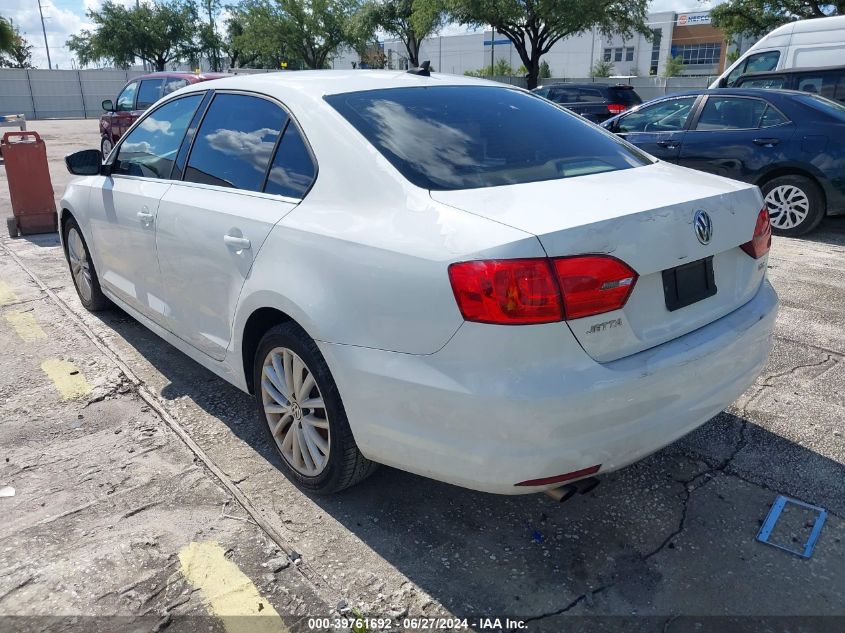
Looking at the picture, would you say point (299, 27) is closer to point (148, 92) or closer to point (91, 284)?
point (148, 92)

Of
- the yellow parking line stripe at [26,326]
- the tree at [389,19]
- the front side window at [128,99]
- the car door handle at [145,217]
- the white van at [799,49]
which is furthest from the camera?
the tree at [389,19]

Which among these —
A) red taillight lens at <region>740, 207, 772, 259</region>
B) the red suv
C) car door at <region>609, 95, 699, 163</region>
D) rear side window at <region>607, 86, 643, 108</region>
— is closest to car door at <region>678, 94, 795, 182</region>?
car door at <region>609, 95, 699, 163</region>

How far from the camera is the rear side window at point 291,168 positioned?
9.21 feet

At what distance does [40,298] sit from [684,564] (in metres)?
5.26

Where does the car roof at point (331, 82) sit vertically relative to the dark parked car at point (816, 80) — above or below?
above

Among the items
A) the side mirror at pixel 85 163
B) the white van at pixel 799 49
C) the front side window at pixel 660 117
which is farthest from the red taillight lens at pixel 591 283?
the white van at pixel 799 49

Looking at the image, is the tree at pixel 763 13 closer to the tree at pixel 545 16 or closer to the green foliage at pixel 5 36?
the tree at pixel 545 16

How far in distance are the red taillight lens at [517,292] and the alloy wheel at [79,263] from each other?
374 cm

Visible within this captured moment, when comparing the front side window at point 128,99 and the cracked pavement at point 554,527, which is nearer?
the cracked pavement at point 554,527


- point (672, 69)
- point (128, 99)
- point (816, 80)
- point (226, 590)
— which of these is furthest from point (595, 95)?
point (672, 69)

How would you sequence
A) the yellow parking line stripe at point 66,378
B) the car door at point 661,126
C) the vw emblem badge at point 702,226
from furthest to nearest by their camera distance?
the car door at point 661,126
the yellow parking line stripe at point 66,378
the vw emblem badge at point 702,226

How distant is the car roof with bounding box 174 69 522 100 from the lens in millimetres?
3055

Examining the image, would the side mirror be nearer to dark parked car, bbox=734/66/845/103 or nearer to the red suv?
dark parked car, bbox=734/66/845/103

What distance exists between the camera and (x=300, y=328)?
2.71 meters
